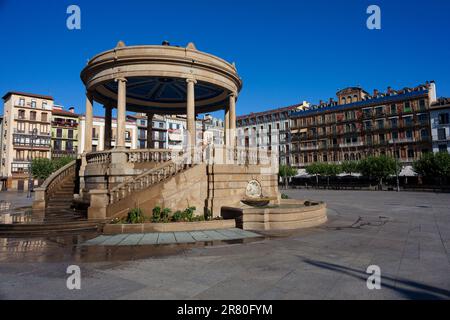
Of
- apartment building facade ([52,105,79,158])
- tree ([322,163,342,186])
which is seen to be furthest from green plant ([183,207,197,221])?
apartment building facade ([52,105,79,158])

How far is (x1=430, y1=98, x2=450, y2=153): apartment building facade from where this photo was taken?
54734mm

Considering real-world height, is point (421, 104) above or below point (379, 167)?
above

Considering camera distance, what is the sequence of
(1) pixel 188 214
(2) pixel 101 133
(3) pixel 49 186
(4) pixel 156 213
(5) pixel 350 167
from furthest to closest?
(2) pixel 101 133, (5) pixel 350 167, (3) pixel 49 186, (1) pixel 188 214, (4) pixel 156 213

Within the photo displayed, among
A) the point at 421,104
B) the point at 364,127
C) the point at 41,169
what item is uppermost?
the point at 421,104

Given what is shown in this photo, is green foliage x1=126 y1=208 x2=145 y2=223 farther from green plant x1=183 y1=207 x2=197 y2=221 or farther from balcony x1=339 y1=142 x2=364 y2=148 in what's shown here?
balcony x1=339 y1=142 x2=364 y2=148

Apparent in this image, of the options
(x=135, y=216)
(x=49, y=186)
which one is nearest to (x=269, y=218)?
(x=135, y=216)

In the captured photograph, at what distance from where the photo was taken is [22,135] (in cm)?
6719

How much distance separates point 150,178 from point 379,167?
5345 cm

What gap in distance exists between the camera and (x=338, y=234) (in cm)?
1042

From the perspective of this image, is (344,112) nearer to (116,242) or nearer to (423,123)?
(423,123)

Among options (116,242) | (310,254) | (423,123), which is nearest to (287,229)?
(310,254)

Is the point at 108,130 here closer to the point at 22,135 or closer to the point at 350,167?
the point at 350,167

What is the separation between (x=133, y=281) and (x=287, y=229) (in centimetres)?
706

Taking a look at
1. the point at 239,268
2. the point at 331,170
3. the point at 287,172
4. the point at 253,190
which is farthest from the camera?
the point at 287,172
